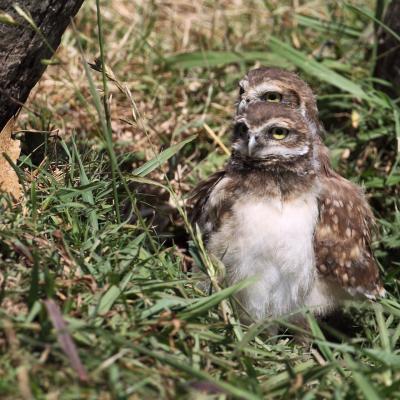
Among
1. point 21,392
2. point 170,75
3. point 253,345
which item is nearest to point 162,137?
point 170,75

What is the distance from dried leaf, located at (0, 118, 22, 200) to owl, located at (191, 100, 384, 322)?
1.10 m

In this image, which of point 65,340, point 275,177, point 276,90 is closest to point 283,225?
point 275,177

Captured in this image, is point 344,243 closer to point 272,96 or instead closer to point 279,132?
point 279,132

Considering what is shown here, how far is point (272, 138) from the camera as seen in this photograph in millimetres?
4047

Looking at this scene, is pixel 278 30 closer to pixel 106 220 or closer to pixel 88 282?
pixel 106 220

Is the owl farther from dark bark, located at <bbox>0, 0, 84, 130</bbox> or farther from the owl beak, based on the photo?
A: dark bark, located at <bbox>0, 0, 84, 130</bbox>

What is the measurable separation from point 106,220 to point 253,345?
0.95 meters

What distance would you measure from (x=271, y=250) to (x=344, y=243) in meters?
0.50

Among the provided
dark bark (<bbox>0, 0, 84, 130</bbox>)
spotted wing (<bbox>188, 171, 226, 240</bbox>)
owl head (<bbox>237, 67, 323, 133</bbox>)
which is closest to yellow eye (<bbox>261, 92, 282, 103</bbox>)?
owl head (<bbox>237, 67, 323, 133</bbox>)

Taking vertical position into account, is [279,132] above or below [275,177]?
above

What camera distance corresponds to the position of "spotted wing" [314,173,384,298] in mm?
4141

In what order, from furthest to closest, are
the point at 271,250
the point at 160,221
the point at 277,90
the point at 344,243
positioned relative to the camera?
1. the point at 160,221
2. the point at 277,90
3. the point at 344,243
4. the point at 271,250

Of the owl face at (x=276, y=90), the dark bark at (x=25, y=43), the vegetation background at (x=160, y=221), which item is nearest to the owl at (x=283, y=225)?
the vegetation background at (x=160, y=221)

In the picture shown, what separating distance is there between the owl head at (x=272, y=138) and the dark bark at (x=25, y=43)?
3.56 feet
